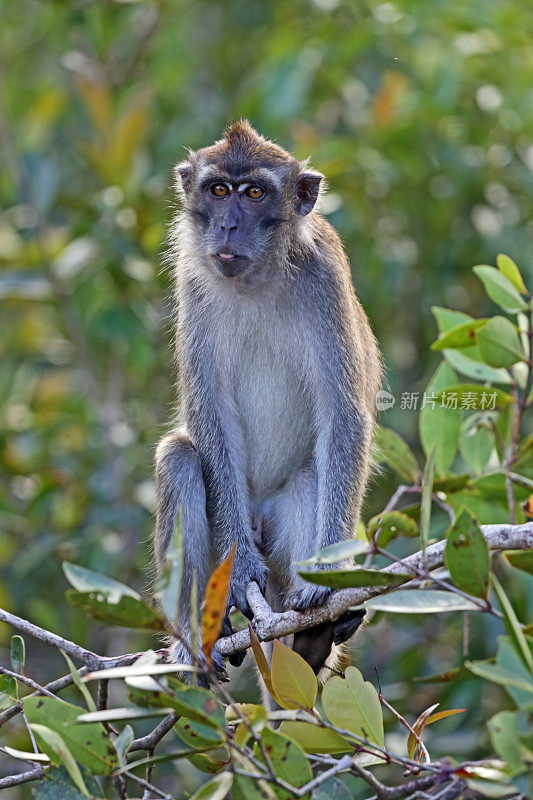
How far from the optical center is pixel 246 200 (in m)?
5.57

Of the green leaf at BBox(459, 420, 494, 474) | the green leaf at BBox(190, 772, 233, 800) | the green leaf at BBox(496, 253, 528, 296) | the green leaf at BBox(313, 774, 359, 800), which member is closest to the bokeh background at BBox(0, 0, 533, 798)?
the green leaf at BBox(459, 420, 494, 474)

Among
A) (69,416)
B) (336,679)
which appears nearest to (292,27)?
(69,416)

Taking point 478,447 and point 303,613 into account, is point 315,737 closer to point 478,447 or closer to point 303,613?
point 303,613

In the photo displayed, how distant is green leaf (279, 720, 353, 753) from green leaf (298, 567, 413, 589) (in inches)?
20.8

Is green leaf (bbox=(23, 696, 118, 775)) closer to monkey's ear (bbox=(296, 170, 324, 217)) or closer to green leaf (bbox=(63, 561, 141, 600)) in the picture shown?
green leaf (bbox=(63, 561, 141, 600))

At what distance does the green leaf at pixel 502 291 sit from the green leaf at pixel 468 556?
1.72 meters

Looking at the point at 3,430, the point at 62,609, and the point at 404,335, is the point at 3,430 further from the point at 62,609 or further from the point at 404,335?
the point at 404,335

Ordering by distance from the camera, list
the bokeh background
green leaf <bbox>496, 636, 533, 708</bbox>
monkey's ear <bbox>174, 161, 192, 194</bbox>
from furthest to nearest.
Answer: the bokeh background → monkey's ear <bbox>174, 161, 192, 194</bbox> → green leaf <bbox>496, 636, 533, 708</bbox>

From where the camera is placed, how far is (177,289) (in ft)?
20.3

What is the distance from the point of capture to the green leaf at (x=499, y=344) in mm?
4199

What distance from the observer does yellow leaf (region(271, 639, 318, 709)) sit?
3416 millimetres

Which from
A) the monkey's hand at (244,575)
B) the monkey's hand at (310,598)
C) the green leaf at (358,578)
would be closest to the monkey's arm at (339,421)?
the monkey's hand at (244,575)

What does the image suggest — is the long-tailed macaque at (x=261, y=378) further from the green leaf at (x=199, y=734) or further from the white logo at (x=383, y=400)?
the green leaf at (x=199, y=734)

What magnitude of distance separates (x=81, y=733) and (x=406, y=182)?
662cm
